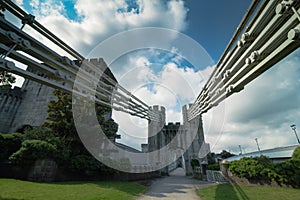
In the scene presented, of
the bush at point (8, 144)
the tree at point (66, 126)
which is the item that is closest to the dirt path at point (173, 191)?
the tree at point (66, 126)

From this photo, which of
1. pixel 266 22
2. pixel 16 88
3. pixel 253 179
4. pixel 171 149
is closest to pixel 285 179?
pixel 253 179

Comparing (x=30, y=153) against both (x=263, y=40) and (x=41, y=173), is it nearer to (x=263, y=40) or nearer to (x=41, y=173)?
(x=41, y=173)

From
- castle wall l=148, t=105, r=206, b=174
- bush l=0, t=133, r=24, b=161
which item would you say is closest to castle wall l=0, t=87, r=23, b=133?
bush l=0, t=133, r=24, b=161

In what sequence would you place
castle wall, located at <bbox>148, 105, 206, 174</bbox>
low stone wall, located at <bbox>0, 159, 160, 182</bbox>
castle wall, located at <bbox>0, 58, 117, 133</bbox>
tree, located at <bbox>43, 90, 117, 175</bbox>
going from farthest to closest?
castle wall, located at <bbox>148, 105, 206, 174</bbox>, castle wall, located at <bbox>0, 58, 117, 133</bbox>, tree, located at <bbox>43, 90, 117, 175</bbox>, low stone wall, located at <bbox>0, 159, 160, 182</bbox>

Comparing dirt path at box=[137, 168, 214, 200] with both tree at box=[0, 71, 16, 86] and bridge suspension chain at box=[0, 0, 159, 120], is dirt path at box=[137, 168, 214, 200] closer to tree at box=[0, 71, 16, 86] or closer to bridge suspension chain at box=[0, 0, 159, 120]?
bridge suspension chain at box=[0, 0, 159, 120]

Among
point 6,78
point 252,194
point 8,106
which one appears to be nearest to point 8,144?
point 6,78

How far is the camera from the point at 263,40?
9.73 ft

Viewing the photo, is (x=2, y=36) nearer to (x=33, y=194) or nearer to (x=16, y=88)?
(x=33, y=194)

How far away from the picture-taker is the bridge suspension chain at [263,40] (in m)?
2.35

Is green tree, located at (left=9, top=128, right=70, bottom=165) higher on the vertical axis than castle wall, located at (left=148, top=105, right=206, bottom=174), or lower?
lower

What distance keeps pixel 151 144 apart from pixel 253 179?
13.0 meters

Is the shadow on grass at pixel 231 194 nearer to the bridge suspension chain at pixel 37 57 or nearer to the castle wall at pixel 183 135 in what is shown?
the bridge suspension chain at pixel 37 57

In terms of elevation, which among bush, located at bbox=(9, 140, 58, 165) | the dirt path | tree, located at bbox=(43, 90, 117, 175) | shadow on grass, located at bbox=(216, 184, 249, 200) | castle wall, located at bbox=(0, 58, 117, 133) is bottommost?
the dirt path

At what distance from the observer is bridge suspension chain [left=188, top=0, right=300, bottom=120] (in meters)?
2.35
